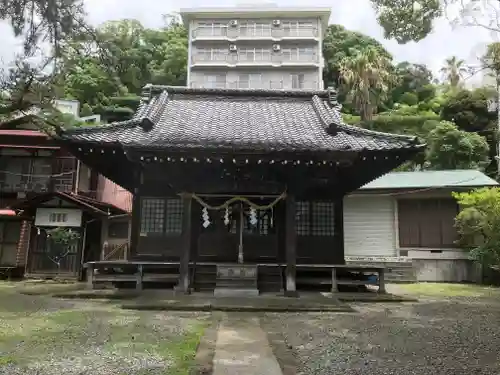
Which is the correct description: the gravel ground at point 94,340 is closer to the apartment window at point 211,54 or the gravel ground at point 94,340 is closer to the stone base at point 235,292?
the stone base at point 235,292

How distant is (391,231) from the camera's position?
1934 cm

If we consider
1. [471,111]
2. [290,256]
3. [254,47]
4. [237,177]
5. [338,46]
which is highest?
[338,46]

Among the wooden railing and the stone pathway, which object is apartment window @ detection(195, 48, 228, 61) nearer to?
the wooden railing

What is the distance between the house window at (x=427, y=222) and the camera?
61.3ft

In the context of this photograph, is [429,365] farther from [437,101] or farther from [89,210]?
[437,101]

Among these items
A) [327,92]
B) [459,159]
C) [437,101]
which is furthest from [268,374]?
[437,101]

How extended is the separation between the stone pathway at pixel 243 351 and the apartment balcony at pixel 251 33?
41.0m

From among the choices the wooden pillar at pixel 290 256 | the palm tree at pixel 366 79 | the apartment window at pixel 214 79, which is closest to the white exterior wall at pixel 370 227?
the wooden pillar at pixel 290 256

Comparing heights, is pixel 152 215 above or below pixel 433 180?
below

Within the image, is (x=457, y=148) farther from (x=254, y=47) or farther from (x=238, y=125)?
(x=254, y=47)

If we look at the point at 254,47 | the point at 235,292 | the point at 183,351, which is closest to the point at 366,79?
the point at 254,47

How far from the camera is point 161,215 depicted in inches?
492

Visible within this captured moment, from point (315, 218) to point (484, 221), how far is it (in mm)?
6832

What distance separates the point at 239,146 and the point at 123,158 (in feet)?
10.9
